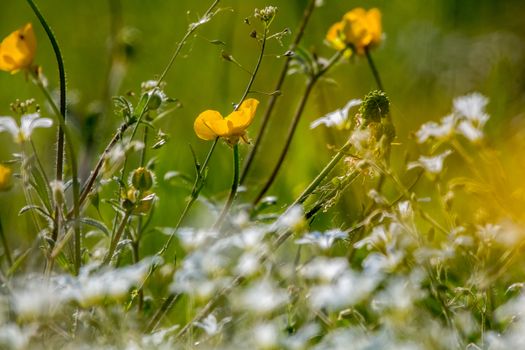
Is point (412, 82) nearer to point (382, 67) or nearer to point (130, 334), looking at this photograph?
point (382, 67)

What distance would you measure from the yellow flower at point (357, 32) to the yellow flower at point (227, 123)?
378 mm

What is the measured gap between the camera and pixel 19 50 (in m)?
0.97

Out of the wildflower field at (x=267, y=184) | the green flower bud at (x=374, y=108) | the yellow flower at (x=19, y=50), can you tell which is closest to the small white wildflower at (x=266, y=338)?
the wildflower field at (x=267, y=184)

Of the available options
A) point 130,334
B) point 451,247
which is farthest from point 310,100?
point 130,334

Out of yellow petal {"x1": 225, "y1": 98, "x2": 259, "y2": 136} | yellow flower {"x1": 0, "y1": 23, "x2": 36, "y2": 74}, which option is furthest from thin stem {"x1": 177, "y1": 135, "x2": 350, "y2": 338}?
yellow flower {"x1": 0, "y1": 23, "x2": 36, "y2": 74}

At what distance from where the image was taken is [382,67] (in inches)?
83.4

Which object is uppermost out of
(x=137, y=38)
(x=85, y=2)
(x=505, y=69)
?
(x=85, y=2)

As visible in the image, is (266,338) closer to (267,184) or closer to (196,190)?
(196,190)

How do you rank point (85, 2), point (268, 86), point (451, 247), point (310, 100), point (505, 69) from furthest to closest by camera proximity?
1. point (85, 2)
2. point (268, 86)
3. point (310, 100)
4. point (505, 69)
5. point (451, 247)

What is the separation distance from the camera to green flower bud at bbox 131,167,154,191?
3.12 ft

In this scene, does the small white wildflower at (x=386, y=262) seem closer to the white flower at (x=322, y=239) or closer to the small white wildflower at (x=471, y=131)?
the white flower at (x=322, y=239)

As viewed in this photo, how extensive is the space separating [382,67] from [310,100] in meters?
0.29

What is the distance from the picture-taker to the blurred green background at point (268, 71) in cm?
166

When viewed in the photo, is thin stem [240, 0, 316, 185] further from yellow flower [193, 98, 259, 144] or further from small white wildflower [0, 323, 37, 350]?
small white wildflower [0, 323, 37, 350]
